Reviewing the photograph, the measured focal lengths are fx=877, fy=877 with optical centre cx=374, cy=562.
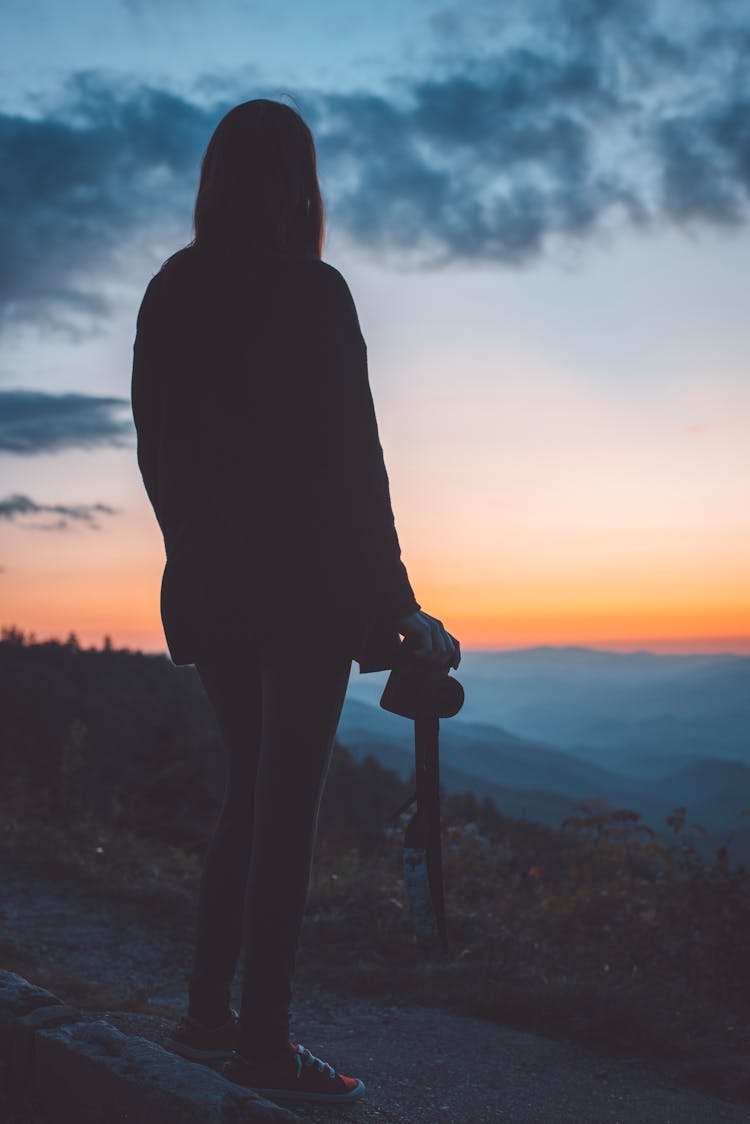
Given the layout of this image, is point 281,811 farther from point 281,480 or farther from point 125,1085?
point 281,480

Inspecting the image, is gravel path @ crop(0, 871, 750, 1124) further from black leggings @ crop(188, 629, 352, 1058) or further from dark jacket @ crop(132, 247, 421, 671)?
dark jacket @ crop(132, 247, 421, 671)

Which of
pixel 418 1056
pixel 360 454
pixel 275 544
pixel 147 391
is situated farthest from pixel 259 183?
pixel 418 1056

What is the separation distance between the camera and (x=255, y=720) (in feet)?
6.90

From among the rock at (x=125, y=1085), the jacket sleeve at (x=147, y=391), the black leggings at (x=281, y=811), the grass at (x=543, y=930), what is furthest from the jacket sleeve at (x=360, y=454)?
the grass at (x=543, y=930)

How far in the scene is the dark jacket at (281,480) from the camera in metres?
1.92

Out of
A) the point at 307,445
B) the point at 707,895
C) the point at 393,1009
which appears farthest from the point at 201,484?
the point at 707,895

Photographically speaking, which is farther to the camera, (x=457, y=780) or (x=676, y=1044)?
(x=457, y=780)

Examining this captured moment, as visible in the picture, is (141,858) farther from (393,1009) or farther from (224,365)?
(224,365)

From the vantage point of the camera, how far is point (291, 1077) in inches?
78.3

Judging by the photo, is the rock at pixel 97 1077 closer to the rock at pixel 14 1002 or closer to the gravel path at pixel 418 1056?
the rock at pixel 14 1002

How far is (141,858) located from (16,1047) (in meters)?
3.92

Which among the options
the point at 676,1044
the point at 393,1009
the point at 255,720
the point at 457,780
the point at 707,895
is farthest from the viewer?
the point at 457,780

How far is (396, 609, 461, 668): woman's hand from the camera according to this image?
1960 millimetres

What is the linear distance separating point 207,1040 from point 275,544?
127cm
